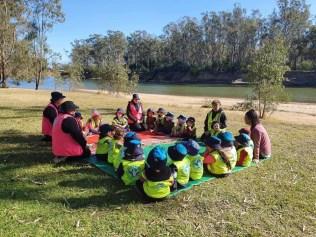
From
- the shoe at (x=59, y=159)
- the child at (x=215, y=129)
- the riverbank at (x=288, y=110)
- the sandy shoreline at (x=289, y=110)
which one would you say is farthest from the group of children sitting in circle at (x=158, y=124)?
the sandy shoreline at (x=289, y=110)

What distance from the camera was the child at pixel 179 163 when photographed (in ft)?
18.1

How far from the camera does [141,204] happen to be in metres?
5.15

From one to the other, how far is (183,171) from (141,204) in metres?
0.90

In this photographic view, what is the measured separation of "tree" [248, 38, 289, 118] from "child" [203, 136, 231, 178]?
1260 centimetres

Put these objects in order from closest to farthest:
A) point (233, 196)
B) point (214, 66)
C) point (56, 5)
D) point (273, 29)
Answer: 1. point (233, 196)
2. point (56, 5)
3. point (273, 29)
4. point (214, 66)

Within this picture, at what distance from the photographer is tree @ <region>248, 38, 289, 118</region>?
1777cm

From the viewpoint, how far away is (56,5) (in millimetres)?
39219

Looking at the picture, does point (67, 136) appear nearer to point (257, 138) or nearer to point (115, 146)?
point (115, 146)

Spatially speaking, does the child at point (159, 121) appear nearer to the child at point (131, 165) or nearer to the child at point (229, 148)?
the child at point (229, 148)

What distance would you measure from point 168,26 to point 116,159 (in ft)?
309

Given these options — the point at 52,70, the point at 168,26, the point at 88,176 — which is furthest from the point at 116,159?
the point at 168,26

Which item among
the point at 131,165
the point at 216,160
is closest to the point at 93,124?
the point at 131,165

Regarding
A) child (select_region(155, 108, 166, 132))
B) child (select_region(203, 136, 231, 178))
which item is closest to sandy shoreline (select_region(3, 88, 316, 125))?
child (select_region(155, 108, 166, 132))

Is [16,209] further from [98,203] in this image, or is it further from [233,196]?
[233,196]
